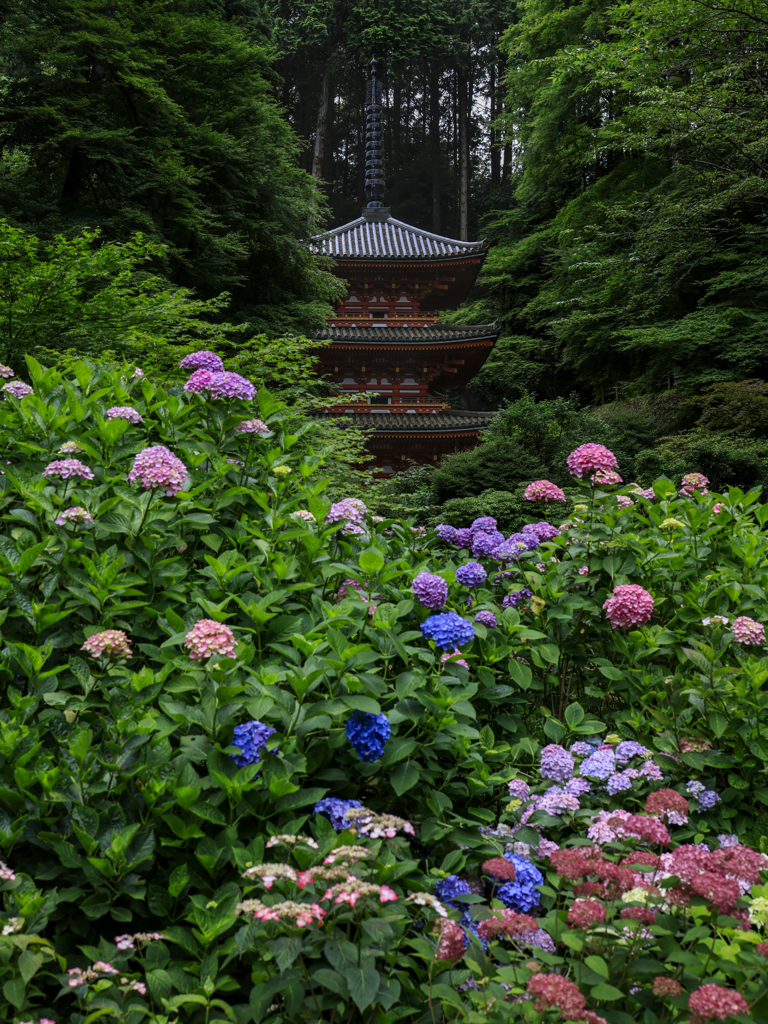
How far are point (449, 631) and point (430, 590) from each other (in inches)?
9.0

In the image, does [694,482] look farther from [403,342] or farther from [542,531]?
[403,342]

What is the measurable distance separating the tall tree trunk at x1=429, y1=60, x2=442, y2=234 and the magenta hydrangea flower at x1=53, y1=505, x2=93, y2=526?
3409 cm

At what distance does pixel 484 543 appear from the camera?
2615mm

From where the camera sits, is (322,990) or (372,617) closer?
(322,990)

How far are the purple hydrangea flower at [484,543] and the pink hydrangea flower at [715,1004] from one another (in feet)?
5.54

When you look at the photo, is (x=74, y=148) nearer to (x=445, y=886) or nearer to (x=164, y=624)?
(x=164, y=624)

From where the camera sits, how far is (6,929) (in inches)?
44.9

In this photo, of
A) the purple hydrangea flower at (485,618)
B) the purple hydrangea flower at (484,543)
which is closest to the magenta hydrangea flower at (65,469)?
the purple hydrangea flower at (485,618)

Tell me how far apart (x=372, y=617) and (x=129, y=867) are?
34.1 inches

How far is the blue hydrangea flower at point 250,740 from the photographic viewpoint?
1437 mm

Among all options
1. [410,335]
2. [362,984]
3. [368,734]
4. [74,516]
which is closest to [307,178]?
[410,335]

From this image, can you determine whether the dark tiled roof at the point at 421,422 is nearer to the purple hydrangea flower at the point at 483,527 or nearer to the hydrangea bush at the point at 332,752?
the purple hydrangea flower at the point at 483,527

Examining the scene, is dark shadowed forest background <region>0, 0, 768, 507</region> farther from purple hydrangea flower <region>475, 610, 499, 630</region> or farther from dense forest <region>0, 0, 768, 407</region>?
purple hydrangea flower <region>475, 610, 499, 630</region>

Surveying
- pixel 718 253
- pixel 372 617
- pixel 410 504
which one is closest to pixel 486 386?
pixel 718 253
